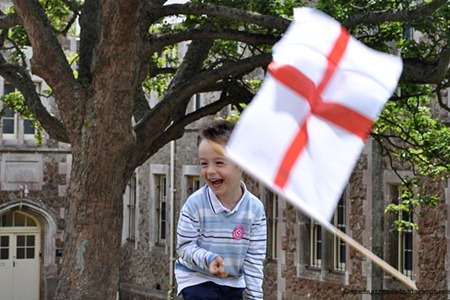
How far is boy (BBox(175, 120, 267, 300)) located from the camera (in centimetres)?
693

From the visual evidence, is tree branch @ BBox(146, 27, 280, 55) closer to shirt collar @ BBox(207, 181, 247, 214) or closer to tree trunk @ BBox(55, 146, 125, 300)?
tree trunk @ BBox(55, 146, 125, 300)

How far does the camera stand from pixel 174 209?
29797 millimetres

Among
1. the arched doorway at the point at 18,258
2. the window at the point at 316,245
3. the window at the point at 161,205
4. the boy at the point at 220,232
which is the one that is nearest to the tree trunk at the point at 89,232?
the boy at the point at 220,232

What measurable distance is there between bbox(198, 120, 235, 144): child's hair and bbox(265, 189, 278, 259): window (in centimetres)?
1864

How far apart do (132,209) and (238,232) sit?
85.0 feet

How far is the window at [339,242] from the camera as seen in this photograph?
23.1 metres

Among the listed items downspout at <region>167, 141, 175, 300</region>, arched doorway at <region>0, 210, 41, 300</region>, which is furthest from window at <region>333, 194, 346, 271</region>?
arched doorway at <region>0, 210, 41, 300</region>

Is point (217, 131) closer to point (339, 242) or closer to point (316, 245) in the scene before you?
point (339, 242)

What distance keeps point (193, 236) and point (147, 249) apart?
2449cm

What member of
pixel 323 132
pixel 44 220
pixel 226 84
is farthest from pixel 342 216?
pixel 323 132

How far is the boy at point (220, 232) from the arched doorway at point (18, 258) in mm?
25124

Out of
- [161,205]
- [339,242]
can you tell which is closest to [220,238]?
[339,242]

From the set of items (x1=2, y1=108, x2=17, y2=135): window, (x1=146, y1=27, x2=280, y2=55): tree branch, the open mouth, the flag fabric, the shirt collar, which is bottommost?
the shirt collar

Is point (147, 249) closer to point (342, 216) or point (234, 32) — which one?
point (342, 216)
